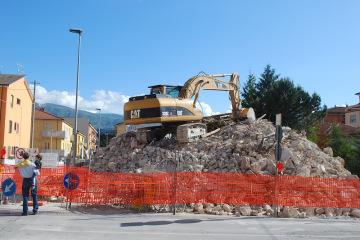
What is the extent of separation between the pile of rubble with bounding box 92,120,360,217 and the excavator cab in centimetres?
249

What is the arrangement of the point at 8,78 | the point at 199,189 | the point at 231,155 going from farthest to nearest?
the point at 8,78 < the point at 231,155 < the point at 199,189

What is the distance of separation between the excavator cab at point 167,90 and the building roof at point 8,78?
31155mm

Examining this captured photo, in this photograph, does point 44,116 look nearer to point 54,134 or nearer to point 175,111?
point 54,134

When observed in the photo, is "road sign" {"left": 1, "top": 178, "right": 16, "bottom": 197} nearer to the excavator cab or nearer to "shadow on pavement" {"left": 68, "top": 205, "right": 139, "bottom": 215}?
"shadow on pavement" {"left": 68, "top": 205, "right": 139, "bottom": 215}

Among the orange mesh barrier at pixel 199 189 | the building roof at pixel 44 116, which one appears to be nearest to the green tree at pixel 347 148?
the orange mesh barrier at pixel 199 189

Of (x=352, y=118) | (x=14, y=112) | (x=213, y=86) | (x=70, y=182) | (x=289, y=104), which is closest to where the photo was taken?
(x=70, y=182)

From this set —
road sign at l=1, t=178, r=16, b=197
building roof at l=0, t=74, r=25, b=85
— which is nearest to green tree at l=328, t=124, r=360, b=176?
road sign at l=1, t=178, r=16, b=197

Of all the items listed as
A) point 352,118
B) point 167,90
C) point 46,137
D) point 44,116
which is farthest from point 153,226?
point 352,118

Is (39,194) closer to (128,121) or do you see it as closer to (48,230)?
(48,230)

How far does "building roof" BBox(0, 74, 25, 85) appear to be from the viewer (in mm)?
53094

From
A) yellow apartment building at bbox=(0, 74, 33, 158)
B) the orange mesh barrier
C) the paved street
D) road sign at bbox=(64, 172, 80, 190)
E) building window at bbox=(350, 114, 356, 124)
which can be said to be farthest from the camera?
building window at bbox=(350, 114, 356, 124)

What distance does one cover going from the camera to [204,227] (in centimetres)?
1214

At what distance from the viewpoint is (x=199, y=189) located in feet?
50.6

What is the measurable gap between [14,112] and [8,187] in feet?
141
